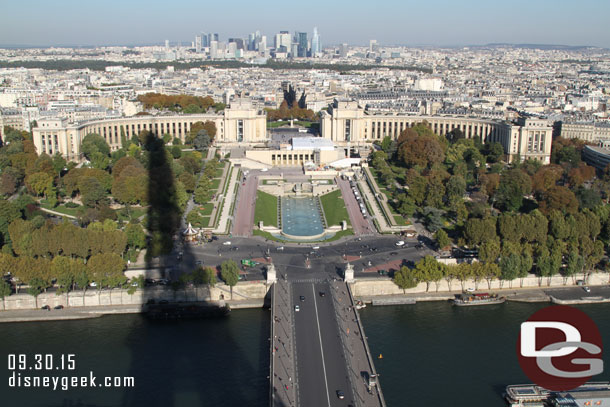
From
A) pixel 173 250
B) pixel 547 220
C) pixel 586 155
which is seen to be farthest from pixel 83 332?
pixel 586 155

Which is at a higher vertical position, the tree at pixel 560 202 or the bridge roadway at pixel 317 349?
the tree at pixel 560 202

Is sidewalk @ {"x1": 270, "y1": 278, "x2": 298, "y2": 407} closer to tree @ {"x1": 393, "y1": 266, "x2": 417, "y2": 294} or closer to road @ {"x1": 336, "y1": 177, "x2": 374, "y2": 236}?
tree @ {"x1": 393, "y1": 266, "x2": 417, "y2": 294}

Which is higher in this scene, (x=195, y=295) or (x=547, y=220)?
(x=547, y=220)

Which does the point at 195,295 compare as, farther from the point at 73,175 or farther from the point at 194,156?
the point at 194,156

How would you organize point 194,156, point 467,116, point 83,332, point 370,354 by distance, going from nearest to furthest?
point 370,354 < point 83,332 < point 194,156 < point 467,116

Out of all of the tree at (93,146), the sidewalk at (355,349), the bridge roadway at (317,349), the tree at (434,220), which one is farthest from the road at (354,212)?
the tree at (93,146)

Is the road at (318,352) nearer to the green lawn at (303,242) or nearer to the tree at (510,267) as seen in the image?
the green lawn at (303,242)

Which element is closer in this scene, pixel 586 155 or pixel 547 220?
pixel 547 220
